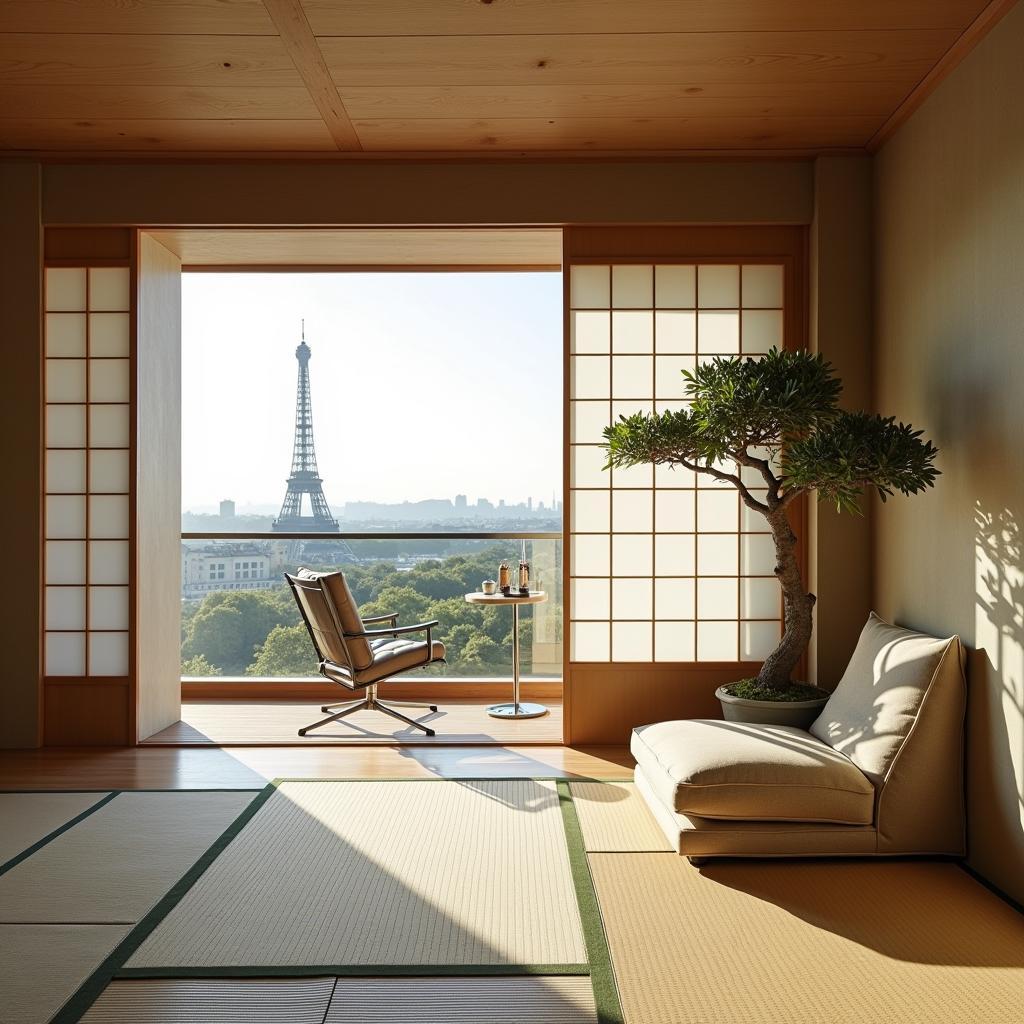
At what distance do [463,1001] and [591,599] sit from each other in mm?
2602

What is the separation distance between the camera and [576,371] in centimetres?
454

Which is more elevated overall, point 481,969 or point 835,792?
point 835,792

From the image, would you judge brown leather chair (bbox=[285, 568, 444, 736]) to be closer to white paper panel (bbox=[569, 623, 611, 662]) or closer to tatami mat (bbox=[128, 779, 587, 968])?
white paper panel (bbox=[569, 623, 611, 662])

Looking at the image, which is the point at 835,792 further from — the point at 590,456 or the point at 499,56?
the point at 499,56

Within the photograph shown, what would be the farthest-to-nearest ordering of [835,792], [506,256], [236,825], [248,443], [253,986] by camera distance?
[248,443] < [506,256] < [236,825] < [835,792] < [253,986]

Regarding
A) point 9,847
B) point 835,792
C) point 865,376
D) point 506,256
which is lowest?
point 9,847

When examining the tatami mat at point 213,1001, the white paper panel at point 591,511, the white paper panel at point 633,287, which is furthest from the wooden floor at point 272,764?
the white paper panel at point 633,287

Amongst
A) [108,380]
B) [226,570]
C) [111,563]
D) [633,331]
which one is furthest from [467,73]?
[226,570]

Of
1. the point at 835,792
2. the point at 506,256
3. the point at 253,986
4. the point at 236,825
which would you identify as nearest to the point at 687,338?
the point at 506,256

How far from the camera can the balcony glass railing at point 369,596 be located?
548 centimetres

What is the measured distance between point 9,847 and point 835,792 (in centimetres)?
279

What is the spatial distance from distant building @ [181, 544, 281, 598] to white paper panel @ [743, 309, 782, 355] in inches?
129

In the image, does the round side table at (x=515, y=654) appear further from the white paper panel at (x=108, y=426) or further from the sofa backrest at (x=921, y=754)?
the sofa backrest at (x=921, y=754)

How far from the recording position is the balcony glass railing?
5.48 m
